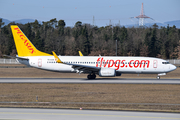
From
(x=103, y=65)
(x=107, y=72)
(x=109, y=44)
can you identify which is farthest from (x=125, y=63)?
(x=109, y=44)

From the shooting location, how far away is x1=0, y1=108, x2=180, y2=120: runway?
1362 centimetres

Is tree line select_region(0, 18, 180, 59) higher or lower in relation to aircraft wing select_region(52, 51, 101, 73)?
higher

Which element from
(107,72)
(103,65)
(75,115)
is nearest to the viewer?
(75,115)

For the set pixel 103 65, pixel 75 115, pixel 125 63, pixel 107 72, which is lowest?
pixel 75 115

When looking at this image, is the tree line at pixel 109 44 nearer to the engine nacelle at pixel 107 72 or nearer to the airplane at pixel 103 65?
the airplane at pixel 103 65

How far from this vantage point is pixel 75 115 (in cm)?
1427

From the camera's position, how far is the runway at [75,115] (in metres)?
13.6

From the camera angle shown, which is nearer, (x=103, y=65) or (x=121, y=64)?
(x=121, y=64)

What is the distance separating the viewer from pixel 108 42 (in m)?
105

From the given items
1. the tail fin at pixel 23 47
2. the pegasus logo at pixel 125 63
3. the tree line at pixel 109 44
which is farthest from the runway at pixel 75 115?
the tree line at pixel 109 44

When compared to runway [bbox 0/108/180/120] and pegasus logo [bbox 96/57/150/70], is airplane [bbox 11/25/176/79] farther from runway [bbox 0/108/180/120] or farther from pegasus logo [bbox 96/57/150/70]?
runway [bbox 0/108/180/120]

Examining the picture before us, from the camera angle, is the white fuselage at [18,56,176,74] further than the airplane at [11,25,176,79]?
Yes

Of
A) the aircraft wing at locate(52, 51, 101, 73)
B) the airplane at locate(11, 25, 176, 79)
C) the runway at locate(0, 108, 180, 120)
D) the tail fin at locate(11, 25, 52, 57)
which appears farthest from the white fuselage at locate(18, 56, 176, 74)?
the runway at locate(0, 108, 180, 120)

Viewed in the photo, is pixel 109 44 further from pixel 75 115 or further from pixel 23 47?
pixel 75 115
